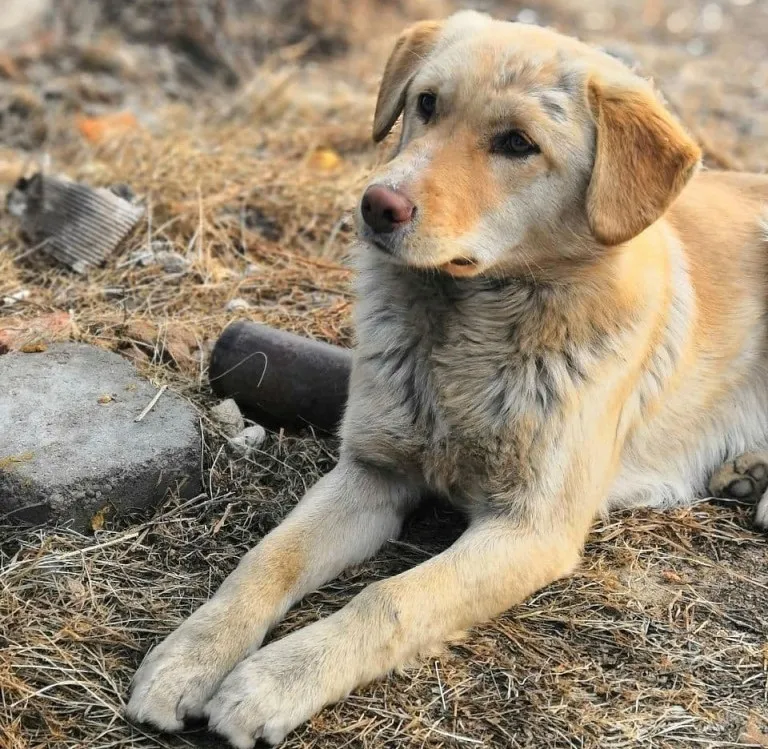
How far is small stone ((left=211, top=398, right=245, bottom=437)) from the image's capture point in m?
3.85

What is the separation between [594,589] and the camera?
3193 millimetres

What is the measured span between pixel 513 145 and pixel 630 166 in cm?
34

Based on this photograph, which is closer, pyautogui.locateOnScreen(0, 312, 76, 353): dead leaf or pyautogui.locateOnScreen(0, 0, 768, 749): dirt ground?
pyautogui.locateOnScreen(0, 0, 768, 749): dirt ground

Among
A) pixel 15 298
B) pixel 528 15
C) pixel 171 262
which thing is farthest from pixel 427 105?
pixel 528 15

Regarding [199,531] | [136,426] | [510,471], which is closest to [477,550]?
Answer: [510,471]

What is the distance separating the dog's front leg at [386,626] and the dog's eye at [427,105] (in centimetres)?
124

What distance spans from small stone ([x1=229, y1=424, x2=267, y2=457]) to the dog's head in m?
1.20

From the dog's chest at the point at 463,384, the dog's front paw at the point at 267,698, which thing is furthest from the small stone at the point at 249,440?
the dog's front paw at the point at 267,698

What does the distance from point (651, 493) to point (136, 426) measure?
1858mm

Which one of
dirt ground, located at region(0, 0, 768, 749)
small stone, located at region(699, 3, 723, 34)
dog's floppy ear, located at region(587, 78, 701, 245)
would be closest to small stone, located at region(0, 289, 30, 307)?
dirt ground, located at region(0, 0, 768, 749)

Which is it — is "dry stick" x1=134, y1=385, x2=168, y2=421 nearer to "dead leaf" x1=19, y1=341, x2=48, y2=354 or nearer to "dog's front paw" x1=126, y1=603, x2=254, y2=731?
"dead leaf" x1=19, y1=341, x2=48, y2=354

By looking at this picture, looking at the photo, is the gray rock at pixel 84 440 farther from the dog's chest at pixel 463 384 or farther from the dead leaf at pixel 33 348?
the dog's chest at pixel 463 384

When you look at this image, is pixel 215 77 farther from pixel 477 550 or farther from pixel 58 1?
pixel 477 550

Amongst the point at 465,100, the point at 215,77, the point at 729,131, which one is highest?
the point at 465,100
